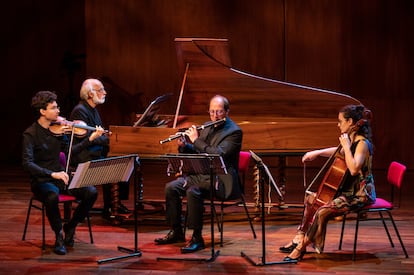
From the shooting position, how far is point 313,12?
9484 mm

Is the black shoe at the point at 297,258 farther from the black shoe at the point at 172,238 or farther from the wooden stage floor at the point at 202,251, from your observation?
the black shoe at the point at 172,238

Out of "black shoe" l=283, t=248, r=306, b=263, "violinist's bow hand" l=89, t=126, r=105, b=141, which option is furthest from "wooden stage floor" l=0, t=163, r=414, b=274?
"violinist's bow hand" l=89, t=126, r=105, b=141

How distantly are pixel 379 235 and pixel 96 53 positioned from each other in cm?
523

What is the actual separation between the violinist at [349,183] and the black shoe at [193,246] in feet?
2.39

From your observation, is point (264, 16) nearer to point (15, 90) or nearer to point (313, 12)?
point (313, 12)

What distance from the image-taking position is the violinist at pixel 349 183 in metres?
5.31

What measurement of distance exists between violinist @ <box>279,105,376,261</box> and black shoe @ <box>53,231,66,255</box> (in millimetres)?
1693

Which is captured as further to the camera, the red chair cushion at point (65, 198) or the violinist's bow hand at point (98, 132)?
the violinist's bow hand at point (98, 132)

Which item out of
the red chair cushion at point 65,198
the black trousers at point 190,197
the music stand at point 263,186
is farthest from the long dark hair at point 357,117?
the red chair cushion at point 65,198

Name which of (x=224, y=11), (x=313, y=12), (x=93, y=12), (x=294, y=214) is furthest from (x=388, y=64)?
(x=93, y=12)

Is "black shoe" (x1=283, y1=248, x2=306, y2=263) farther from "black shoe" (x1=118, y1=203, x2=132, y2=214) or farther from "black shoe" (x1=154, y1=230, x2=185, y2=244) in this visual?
"black shoe" (x1=118, y1=203, x2=132, y2=214)

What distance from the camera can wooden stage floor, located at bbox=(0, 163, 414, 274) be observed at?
17.1 ft

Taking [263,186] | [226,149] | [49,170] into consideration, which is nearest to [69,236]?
[49,170]

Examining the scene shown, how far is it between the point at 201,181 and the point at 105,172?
855mm
